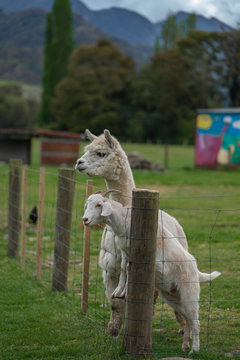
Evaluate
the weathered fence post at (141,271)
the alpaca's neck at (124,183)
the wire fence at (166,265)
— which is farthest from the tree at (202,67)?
the weathered fence post at (141,271)

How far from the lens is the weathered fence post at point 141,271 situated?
4703 mm

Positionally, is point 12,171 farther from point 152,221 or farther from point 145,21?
point 145,21

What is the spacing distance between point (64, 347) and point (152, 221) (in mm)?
1719

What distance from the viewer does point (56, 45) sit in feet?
223

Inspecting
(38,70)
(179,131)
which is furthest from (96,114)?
(38,70)

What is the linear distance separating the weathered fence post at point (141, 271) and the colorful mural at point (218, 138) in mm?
23135

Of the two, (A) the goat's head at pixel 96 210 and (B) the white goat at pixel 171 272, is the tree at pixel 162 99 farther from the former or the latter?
(A) the goat's head at pixel 96 210

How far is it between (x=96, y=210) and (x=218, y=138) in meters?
23.9

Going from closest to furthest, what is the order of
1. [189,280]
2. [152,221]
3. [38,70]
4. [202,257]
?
[152,221] → [189,280] → [202,257] → [38,70]

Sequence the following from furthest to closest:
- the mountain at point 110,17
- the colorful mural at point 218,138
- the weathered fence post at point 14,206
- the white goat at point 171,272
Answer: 1. the colorful mural at point 218,138
2. the mountain at point 110,17
3. the weathered fence post at point 14,206
4. the white goat at point 171,272

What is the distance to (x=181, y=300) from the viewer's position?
5027 mm

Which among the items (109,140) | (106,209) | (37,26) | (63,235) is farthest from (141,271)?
(37,26)

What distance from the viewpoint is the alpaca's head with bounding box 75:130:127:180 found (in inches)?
206

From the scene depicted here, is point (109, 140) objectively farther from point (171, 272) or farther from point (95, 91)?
point (95, 91)
